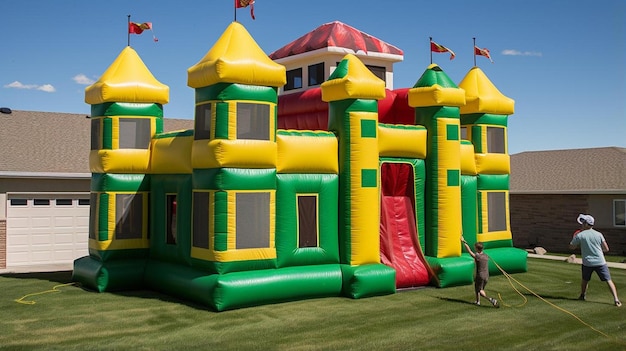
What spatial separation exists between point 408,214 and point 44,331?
774 cm

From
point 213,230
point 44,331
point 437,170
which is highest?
point 437,170

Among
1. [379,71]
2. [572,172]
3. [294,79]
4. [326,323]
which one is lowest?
[326,323]

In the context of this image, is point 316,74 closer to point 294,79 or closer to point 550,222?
point 294,79

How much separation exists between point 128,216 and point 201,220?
2888 mm

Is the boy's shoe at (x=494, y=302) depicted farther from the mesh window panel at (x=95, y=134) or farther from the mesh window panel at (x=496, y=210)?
the mesh window panel at (x=95, y=134)

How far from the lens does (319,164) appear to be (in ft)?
42.3

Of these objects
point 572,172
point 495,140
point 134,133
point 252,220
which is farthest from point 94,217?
point 572,172

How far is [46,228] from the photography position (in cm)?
1836

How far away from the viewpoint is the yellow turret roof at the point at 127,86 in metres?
14.3

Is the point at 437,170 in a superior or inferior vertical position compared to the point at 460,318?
superior

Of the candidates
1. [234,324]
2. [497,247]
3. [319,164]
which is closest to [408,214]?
[319,164]

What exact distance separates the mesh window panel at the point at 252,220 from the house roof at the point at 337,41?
23.1 ft

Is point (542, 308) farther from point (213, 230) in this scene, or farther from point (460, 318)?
point (213, 230)

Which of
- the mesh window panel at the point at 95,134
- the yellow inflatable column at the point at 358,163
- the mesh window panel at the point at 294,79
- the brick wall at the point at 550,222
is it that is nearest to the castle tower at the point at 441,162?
the yellow inflatable column at the point at 358,163
